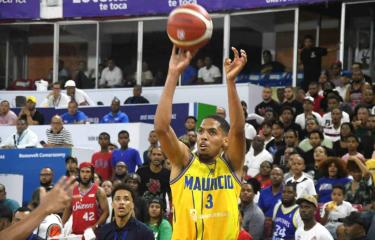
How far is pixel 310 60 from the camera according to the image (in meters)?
24.1

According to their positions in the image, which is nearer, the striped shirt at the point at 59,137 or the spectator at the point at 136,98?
the striped shirt at the point at 59,137

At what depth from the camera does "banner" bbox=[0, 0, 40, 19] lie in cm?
2911

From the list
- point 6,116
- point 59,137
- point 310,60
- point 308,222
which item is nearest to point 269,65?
point 310,60

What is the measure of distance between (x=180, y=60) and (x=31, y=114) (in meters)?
15.3

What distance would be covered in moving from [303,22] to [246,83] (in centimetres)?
268

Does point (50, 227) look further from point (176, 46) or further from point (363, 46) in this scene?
point (363, 46)

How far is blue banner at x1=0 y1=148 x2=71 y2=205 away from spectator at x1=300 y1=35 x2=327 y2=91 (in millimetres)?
6294

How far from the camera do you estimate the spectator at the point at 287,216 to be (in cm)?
1458

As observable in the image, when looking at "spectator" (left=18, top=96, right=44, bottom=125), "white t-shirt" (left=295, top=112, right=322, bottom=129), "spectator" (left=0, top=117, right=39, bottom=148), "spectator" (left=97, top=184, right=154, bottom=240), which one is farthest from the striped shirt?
"spectator" (left=97, top=184, right=154, bottom=240)

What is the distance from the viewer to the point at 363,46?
25.3 meters

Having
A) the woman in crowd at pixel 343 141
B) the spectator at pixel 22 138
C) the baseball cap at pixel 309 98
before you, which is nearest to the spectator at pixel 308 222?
the woman in crowd at pixel 343 141

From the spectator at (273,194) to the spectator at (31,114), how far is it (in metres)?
8.81

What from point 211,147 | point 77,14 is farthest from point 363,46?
point 211,147

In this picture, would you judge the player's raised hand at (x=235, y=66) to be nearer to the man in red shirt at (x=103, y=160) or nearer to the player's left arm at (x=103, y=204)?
the player's left arm at (x=103, y=204)
